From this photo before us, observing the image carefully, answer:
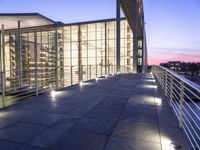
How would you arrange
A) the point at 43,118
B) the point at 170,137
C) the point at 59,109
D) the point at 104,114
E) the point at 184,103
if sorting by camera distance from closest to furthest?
the point at 170,137
the point at 184,103
the point at 43,118
the point at 104,114
the point at 59,109

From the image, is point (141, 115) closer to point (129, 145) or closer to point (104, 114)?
point (104, 114)

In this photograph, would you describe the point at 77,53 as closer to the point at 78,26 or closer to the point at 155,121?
the point at 78,26

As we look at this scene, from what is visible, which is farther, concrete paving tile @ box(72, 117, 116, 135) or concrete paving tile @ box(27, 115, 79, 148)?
concrete paving tile @ box(72, 117, 116, 135)

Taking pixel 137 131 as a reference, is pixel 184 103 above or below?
above

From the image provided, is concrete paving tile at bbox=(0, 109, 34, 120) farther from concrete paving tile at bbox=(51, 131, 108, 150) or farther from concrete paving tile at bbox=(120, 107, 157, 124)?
concrete paving tile at bbox=(120, 107, 157, 124)

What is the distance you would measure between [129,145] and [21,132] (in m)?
1.80

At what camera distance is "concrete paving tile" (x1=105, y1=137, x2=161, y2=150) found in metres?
2.50

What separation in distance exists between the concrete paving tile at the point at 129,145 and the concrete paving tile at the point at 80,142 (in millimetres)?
121

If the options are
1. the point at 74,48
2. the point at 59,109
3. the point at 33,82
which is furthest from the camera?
the point at 74,48

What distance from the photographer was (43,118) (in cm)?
372

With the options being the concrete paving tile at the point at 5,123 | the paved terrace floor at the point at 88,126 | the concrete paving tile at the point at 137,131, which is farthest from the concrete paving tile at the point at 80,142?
the concrete paving tile at the point at 5,123

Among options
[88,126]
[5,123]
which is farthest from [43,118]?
[88,126]

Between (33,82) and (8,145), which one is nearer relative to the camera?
(8,145)

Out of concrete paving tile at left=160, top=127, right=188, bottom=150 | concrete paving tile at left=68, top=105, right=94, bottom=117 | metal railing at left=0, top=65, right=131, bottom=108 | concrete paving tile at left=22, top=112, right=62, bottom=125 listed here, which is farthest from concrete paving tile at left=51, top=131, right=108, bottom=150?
metal railing at left=0, top=65, right=131, bottom=108
